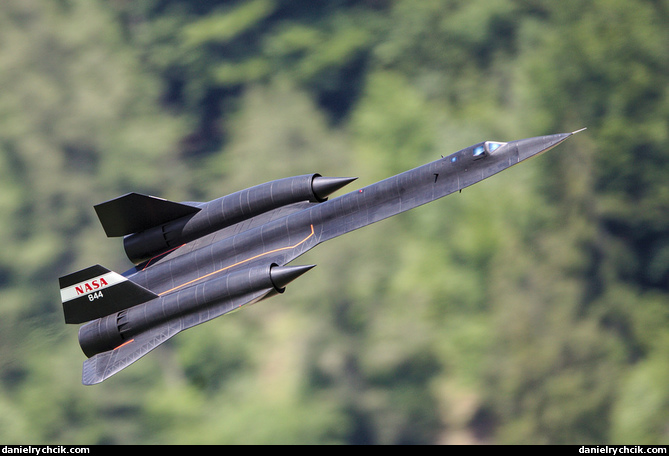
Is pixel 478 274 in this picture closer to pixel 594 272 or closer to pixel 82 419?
pixel 594 272

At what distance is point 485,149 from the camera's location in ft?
77.7

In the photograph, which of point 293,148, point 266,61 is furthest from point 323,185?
point 266,61

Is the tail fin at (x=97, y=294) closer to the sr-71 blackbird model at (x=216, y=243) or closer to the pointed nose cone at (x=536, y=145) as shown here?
the sr-71 blackbird model at (x=216, y=243)

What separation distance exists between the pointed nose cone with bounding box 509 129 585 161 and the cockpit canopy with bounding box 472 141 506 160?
576mm

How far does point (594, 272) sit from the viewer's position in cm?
5828

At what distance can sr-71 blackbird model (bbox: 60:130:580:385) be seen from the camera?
79.0 ft

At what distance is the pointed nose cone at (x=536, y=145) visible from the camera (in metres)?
22.9

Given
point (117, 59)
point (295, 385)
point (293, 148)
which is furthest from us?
point (117, 59)

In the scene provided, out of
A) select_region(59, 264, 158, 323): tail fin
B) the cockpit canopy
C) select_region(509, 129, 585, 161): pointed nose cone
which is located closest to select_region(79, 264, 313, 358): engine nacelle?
select_region(59, 264, 158, 323): tail fin

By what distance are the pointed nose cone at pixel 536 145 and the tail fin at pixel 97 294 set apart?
11.6 m

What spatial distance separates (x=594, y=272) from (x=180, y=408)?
3088cm

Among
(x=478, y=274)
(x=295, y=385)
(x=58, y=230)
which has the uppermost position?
(x=58, y=230)

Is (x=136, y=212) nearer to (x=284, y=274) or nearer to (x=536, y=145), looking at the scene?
(x=284, y=274)

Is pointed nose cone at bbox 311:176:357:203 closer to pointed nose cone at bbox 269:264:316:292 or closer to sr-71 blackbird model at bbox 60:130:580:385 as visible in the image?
sr-71 blackbird model at bbox 60:130:580:385
